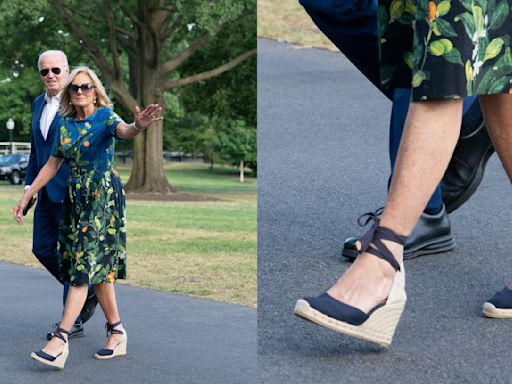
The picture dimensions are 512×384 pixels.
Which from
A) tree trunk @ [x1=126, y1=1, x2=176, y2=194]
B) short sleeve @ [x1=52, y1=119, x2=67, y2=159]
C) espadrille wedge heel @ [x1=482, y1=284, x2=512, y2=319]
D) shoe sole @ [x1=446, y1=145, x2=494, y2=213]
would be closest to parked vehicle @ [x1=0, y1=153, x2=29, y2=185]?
tree trunk @ [x1=126, y1=1, x2=176, y2=194]

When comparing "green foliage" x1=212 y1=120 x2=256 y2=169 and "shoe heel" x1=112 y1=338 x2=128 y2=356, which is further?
"green foliage" x1=212 y1=120 x2=256 y2=169

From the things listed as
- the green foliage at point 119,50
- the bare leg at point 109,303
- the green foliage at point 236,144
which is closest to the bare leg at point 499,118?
the bare leg at point 109,303

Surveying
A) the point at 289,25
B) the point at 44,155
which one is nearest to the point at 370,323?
the point at 44,155

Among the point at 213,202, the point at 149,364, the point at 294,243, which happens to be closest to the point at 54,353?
the point at 149,364

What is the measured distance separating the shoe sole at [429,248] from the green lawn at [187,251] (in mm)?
1735

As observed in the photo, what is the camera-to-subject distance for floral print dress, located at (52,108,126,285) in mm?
4340

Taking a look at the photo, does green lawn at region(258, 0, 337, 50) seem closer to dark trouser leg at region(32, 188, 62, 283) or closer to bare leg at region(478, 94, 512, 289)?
dark trouser leg at region(32, 188, 62, 283)

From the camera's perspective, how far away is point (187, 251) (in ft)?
34.5

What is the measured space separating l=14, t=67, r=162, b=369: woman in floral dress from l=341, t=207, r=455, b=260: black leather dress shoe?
100 cm

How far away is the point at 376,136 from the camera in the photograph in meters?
9.15

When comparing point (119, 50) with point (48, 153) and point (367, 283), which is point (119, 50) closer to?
point (48, 153)

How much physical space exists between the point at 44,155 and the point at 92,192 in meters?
0.59

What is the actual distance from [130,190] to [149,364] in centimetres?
2516

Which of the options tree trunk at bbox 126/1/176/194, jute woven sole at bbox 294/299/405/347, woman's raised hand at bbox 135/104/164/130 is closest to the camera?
jute woven sole at bbox 294/299/405/347
